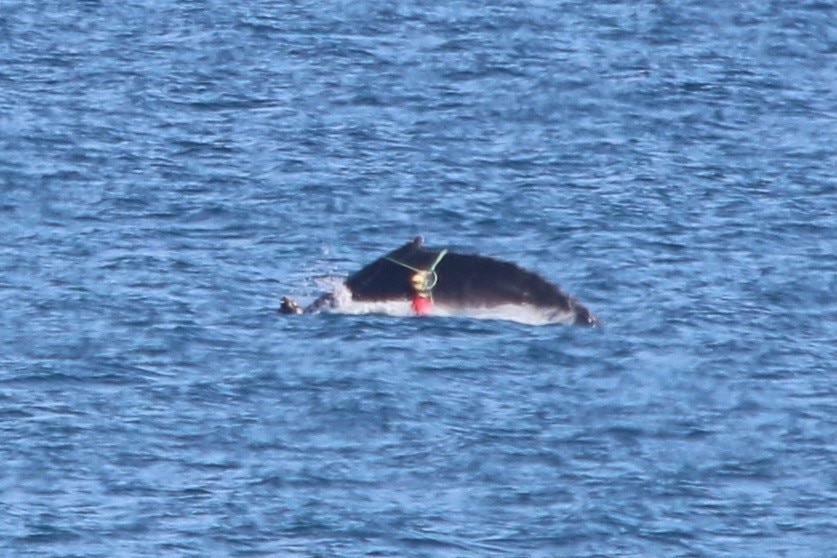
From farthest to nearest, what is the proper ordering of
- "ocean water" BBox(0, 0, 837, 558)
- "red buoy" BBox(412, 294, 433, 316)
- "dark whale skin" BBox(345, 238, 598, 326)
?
"red buoy" BBox(412, 294, 433, 316) → "dark whale skin" BBox(345, 238, 598, 326) → "ocean water" BBox(0, 0, 837, 558)

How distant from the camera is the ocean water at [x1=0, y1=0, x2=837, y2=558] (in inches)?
1213

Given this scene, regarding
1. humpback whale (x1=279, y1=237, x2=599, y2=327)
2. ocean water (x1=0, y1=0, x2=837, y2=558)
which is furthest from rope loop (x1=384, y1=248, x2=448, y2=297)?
ocean water (x1=0, y1=0, x2=837, y2=558)

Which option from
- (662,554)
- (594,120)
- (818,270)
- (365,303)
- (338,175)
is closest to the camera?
(662,554)

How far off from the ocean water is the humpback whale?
1.14 ft

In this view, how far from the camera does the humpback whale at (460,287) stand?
126ft

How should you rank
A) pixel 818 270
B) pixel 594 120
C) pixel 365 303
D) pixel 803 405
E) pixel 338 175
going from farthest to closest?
pixel 594 120 → pixel 338 175 → pixel 818 270 → pixel 365 303 → pixel 803 405

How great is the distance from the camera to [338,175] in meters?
48.8

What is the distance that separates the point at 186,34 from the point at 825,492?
118 feet

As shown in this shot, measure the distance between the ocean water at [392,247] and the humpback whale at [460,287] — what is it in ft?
1.14

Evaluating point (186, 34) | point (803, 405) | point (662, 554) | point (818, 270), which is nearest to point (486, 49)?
point (186, 34)

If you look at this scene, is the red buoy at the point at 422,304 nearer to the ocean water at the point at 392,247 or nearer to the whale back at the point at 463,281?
the whale back at the point at 463,281

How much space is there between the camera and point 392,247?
43.5 metres

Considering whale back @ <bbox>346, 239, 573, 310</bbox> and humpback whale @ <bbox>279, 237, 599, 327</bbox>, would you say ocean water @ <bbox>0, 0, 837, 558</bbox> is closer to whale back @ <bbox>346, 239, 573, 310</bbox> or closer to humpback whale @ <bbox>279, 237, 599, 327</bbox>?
humpback whale @ <bbox>279, 237, 599, 327</bbox>

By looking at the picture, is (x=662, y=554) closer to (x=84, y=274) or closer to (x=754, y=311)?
(x=754, y=311)
